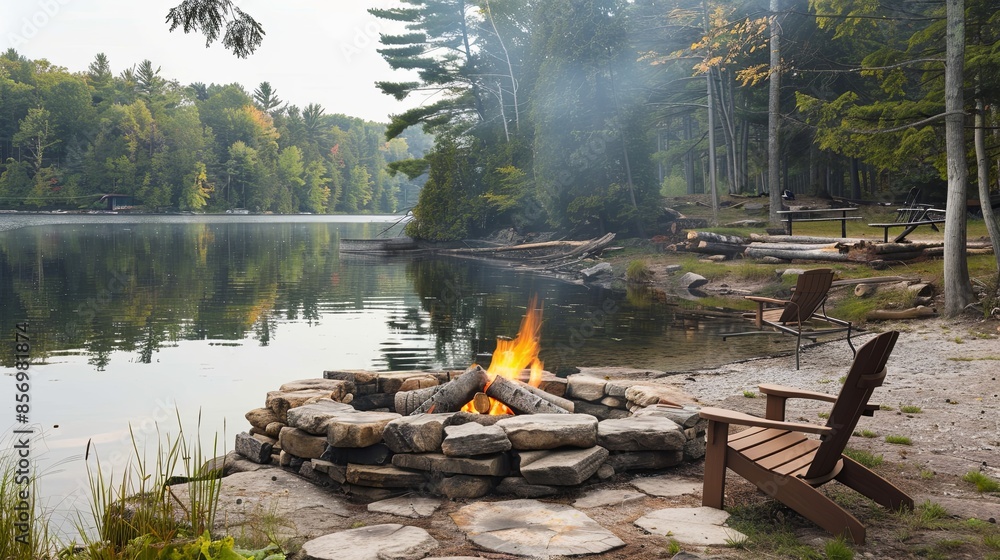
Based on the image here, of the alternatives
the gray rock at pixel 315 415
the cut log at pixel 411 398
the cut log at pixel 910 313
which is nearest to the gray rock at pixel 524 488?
the gray rock at pixel 315 415

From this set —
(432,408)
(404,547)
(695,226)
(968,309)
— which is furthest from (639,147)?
(404,547)

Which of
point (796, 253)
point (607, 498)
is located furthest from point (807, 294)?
point (796, 253)

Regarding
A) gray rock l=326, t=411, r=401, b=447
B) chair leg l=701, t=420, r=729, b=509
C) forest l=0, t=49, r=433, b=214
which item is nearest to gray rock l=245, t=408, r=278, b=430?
gray rock l=326, t=411, r=401, b=447

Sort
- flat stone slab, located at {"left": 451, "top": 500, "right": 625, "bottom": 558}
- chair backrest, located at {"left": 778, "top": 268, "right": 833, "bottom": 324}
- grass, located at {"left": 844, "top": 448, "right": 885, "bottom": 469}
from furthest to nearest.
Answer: chair backrest, located at {"left": 778, "top": 268, "right": 833, "bottom": 324} → grass, located at {"left": 844, "top": 448, "right": 885, "bottom": 469} → flat stone slab, located at {"left": 451, "top": 500, "right": 625, "bottom": 558}

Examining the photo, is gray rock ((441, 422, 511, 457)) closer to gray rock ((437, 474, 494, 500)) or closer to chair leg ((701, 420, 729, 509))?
gray rock ((437, 474, 494, 500))

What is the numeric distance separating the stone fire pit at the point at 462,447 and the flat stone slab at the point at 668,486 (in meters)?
0.17

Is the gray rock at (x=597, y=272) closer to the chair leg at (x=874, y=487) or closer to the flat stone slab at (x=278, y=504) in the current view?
the flat stone slab at (x=278, y=504)

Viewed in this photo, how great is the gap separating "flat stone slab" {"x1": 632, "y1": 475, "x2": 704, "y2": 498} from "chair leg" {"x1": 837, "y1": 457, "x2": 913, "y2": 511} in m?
0.98

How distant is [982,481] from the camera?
4898 millimetres

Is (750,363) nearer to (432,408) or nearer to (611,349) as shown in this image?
(611,349)

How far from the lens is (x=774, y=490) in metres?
4.28

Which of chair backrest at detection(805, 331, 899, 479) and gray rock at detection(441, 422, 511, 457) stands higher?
chair backrest at detection(805, 331, 899, 479)

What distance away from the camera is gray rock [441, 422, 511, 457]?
17.2ft

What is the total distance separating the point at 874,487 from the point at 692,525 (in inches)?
44.6
